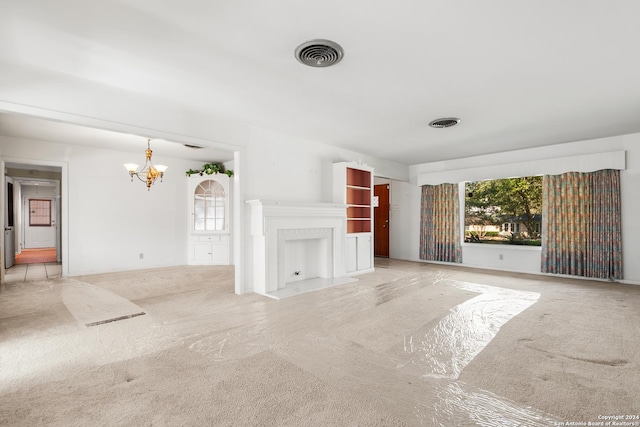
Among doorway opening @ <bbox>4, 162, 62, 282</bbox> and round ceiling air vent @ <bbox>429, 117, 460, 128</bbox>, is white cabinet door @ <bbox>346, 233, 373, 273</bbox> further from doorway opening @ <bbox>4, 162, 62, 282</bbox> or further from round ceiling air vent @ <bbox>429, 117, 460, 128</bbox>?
doorway opening @ <bbox>4, 162, 62, 282</bbox>

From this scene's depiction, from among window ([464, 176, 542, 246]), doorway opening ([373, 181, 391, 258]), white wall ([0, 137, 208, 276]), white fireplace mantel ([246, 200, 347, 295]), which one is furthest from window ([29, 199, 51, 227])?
window ([464, 176, 542, 246])

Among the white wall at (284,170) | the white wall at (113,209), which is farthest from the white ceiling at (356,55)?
the white wall at (113,209)

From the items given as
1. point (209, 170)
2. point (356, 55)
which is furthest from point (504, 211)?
point (209, 170)

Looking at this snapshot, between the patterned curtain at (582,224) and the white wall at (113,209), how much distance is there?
7.55 meters

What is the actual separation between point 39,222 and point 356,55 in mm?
13342

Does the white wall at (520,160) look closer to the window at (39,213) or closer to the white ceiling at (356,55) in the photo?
the white ceiling at (356,55)

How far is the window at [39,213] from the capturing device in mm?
10795

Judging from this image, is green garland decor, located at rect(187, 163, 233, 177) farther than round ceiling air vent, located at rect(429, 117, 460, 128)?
Yes

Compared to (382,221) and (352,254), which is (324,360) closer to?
(352,254)

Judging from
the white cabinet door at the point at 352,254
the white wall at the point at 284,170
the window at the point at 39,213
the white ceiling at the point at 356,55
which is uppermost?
the white ceiling at the point at 356,55

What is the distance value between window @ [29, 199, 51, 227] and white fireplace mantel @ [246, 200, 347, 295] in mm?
10776

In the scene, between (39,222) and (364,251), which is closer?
(364,251)

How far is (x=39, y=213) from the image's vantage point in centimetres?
1105

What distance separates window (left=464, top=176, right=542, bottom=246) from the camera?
243 inches
